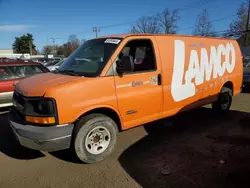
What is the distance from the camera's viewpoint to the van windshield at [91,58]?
377cm

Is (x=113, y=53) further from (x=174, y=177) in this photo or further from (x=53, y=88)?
(x=174, y=177)

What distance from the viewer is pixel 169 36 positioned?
15.3 ft

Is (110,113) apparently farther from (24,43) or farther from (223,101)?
(24,43)

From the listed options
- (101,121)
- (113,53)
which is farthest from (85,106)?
(113,53)

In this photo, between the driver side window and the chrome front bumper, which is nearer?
the chrome front bumper

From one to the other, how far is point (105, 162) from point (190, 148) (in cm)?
167

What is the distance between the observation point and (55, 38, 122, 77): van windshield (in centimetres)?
377

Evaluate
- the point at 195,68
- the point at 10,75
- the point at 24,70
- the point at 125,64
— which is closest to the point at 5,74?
the point at 10,75

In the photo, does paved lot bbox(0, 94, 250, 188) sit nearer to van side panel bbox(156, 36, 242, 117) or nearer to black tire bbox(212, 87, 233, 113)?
van side panel bbox(156, 36, 242, 117)

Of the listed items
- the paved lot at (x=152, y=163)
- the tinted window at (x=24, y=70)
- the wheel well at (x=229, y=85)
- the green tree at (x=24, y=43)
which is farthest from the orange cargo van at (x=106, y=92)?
the green tree at (x=24, y=43)

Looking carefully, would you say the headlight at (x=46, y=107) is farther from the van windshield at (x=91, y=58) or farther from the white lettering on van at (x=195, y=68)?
the white lettering on van at (x=195, y=68)

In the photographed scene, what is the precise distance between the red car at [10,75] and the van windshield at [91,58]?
3.23 meters

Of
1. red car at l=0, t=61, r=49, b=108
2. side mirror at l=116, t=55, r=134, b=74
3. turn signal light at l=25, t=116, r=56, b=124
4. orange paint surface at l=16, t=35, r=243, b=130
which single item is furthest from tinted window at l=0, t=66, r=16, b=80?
side mirror at l=116, t=55, r=134, b=74

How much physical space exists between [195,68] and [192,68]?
12 centimetres
